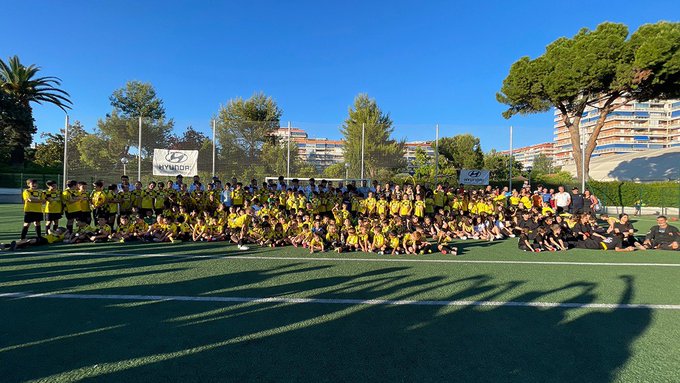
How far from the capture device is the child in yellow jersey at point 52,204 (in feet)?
29.9

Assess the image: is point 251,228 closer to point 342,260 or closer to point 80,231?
point 342,260

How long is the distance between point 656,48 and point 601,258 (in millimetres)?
16929

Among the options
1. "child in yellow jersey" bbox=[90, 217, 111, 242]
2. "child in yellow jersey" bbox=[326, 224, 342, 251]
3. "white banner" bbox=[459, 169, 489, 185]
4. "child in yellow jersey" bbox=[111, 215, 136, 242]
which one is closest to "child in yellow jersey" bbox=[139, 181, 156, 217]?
"child in yellow jersey" bbox=[111, 215, 136, 242]

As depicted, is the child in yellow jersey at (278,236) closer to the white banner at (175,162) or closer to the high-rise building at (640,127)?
the white banner at (175,162)

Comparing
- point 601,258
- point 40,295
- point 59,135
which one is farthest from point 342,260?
point 59,135

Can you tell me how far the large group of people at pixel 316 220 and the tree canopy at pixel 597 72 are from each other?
36.9ft

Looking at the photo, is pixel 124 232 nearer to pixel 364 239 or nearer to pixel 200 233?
pixel 200 233

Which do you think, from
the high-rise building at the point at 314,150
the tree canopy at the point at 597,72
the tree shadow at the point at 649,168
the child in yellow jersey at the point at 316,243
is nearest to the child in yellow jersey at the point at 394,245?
the child in yellow jersey at the point at 316,243

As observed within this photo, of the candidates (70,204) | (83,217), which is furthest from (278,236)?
(70,204)

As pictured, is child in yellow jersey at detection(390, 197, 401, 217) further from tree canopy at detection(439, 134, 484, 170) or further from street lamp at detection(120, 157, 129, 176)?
tree canopy at detection(439, 134, 484, 170)

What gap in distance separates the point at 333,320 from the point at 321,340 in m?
0.52

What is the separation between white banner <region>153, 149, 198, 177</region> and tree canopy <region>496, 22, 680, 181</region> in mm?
20147

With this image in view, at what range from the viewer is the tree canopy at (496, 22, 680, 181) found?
1812 cm

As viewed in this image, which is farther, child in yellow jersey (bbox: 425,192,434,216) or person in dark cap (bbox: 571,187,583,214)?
person in dark cap (bbox: 571,187,583,214)
